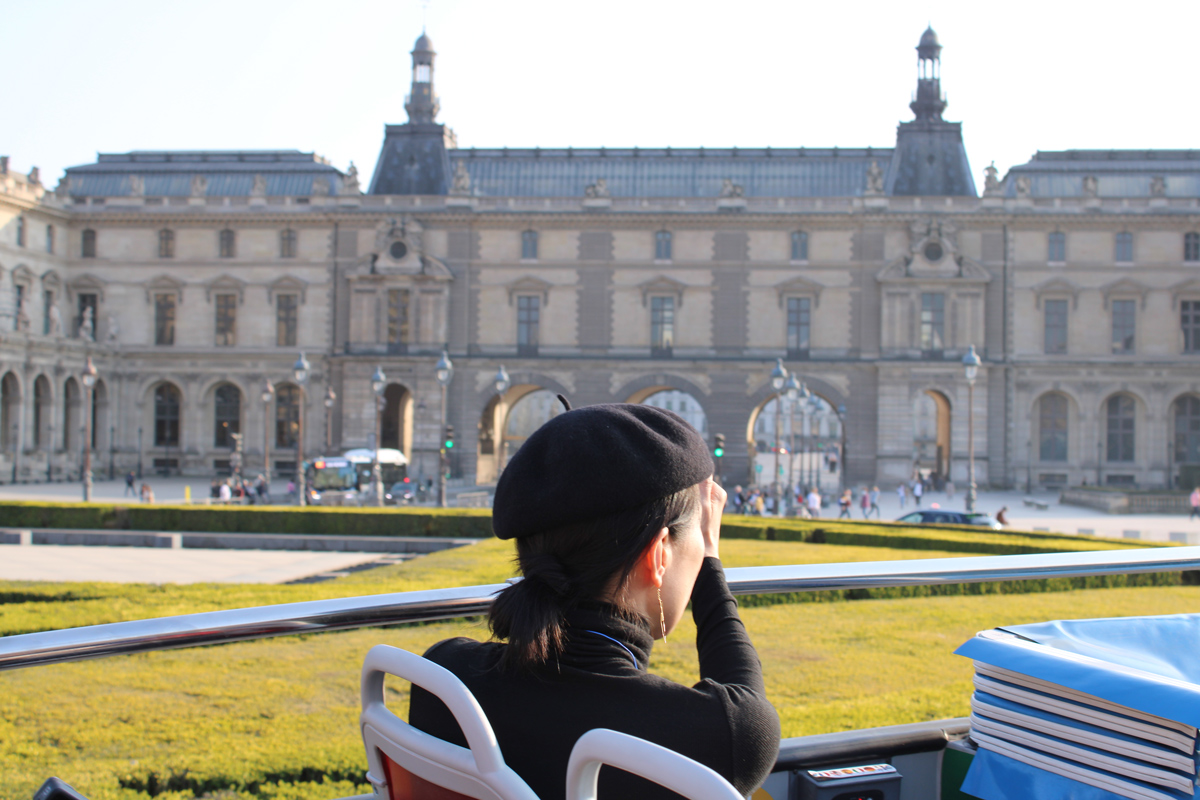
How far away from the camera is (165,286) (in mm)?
53812

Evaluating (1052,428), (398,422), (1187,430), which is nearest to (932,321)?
(1052,428)

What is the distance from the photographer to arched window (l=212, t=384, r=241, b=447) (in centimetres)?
5384

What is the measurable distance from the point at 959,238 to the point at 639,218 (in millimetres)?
16266

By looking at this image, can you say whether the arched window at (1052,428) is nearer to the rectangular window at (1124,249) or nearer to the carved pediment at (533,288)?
the rectangular window at (1124,249)

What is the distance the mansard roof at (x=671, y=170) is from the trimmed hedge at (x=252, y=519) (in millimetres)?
30563

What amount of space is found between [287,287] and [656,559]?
53.9 metres

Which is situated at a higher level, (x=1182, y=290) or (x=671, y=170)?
(x=671, y=170)

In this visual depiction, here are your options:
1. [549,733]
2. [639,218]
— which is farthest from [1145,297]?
[549,733]

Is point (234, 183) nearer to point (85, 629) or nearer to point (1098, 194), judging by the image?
point (1098, 194)

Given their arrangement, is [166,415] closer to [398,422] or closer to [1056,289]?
[398,422]

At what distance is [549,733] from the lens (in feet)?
6.66

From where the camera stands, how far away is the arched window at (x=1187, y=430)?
1951 inches

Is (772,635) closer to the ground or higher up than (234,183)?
closer to the ground

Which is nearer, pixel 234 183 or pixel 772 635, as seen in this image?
pixel 772 635
